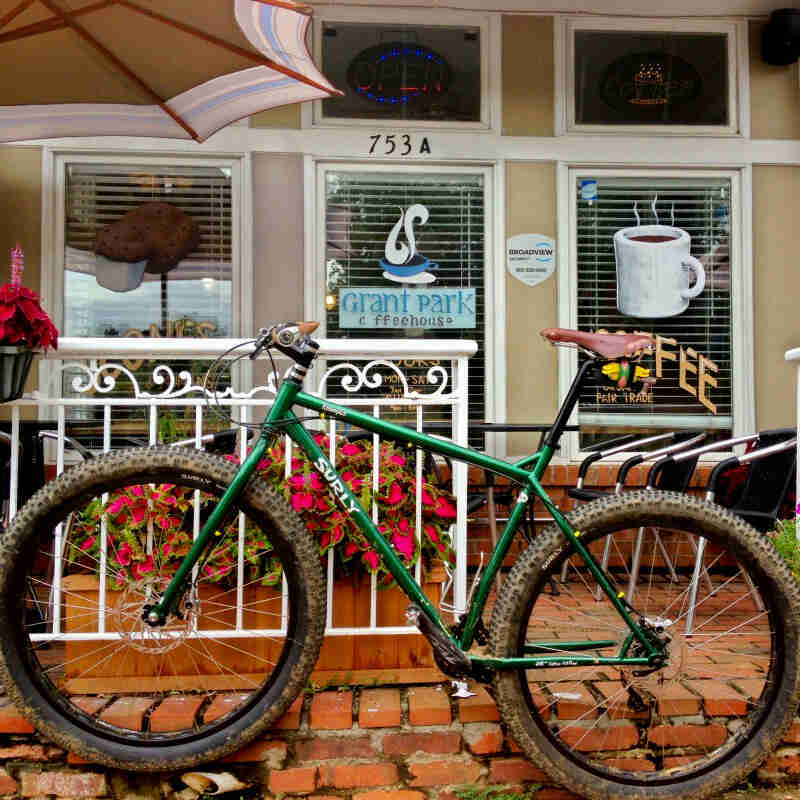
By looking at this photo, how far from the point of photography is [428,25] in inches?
175

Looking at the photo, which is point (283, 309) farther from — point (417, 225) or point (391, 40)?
point (391, 40)

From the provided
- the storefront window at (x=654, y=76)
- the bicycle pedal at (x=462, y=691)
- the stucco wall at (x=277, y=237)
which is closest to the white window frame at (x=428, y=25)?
the stucco wall at (x=277, y=237)

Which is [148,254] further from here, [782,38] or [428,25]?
[782,38]

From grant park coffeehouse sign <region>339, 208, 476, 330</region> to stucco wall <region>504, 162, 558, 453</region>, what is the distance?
0.30 metres

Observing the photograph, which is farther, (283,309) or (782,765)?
(283,309)

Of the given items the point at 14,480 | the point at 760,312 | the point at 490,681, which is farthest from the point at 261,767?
the point at 760,312

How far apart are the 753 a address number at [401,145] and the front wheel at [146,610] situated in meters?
2.86

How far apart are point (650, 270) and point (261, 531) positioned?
10.9 ft

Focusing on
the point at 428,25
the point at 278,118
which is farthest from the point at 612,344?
the point at 428,25

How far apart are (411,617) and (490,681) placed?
29cm

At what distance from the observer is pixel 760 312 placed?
4.47 metres

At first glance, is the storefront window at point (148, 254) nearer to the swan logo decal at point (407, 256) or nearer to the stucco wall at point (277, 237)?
the stucco wall at point (277, 237)

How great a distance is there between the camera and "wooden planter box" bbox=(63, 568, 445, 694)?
2.34 meters

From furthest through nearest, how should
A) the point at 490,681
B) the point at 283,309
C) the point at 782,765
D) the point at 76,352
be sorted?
1. the point at 283,309
2. the point at 76,352
3. the point at 782,765
4. the point at 490,681
